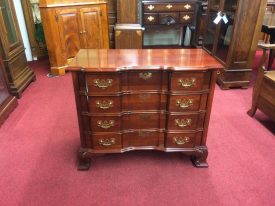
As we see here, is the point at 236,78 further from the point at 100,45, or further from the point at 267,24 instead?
the point at 100,45

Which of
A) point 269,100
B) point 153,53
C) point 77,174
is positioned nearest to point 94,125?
point 77,174

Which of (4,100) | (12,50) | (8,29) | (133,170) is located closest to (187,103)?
(133,170)

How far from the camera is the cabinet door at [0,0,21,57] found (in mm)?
2551

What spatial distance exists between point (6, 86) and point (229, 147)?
7.58 feet

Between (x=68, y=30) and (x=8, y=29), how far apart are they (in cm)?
78

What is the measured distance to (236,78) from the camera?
116 inches

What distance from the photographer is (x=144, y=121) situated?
1581mm

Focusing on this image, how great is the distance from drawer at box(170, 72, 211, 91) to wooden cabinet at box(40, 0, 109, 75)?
2.32 metres

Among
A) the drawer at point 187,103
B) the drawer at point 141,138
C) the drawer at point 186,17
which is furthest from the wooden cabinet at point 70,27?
the drawer at point 187,103

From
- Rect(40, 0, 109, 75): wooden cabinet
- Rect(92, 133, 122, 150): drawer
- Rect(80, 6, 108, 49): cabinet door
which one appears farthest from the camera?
Rect(80, 6, 108, 49): cabinet door

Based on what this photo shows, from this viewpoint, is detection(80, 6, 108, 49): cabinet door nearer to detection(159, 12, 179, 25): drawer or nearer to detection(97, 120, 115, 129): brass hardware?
detection(159, 12, 179, 25): drawer

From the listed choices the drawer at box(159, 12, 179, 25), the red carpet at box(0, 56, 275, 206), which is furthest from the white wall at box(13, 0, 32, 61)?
the drawer at box(159, 12, 179, 25)

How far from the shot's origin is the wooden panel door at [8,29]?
2551 millimetres

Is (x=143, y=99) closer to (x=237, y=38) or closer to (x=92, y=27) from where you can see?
(x=237, y=38)
